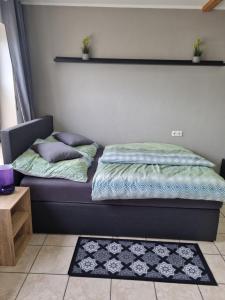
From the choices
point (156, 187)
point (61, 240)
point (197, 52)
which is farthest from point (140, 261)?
point (197, 52)

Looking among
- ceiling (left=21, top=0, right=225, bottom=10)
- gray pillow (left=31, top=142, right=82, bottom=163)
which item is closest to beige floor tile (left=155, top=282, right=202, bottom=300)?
gray pillow (left=31, top=142, right=82, bottom=163)

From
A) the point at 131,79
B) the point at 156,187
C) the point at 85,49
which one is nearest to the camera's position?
the point at 156,187

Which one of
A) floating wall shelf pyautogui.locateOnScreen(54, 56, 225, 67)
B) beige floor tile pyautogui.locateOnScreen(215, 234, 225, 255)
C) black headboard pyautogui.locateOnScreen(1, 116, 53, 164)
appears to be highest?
floating wall shelf pyautogui.locateOnScreen(54, 56, 225, 67)

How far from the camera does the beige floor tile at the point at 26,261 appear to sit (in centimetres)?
175

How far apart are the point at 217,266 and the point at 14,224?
171 cm

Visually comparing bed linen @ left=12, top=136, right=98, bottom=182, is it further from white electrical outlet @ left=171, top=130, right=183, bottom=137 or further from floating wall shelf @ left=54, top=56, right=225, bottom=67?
white electrical outlet @ left=171, top=130, right=183, bottom=137

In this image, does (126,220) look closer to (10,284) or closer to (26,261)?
(26,261)

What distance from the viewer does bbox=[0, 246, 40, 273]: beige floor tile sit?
1.75 m

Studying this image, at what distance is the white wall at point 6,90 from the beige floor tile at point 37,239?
61.3 inches

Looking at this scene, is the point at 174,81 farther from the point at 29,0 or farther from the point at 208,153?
the point at 29,0

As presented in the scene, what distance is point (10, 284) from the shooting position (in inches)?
63.7

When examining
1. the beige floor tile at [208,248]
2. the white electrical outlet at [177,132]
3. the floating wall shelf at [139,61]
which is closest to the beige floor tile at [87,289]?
the beige floor tile at [208,248]

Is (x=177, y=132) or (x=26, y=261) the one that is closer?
(x=26, y=261)

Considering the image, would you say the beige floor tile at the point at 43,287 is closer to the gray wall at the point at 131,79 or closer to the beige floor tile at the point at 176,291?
the beige floor tile at the point at 176,291
